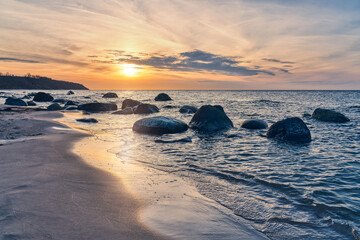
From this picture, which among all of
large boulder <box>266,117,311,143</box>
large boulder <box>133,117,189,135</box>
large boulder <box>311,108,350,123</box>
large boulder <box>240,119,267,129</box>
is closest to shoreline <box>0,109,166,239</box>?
large boulder <box>133,117,189,135</box>

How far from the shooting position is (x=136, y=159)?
7.25 m

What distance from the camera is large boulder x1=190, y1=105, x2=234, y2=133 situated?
43.4 feet

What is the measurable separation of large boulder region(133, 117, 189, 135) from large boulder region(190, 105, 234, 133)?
132 centimetres

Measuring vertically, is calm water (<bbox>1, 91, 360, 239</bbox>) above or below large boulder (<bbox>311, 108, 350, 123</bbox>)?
below

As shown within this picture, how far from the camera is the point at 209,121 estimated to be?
1348 centimetres

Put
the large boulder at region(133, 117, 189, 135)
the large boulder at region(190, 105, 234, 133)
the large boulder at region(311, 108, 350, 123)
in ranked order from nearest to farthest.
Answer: the large boulder at region(133, 117, 189, 135) → the large boulder at region(190, 105, 234, 133) → the large boulder at region(311, 108, 350, 123)

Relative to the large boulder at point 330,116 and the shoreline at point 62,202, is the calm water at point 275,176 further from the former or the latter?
the large boulder at point 330,116

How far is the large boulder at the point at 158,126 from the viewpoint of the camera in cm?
1198

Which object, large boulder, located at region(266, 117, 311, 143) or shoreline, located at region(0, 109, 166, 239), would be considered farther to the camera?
large boulder, located at region(266, 117, 311, 143)

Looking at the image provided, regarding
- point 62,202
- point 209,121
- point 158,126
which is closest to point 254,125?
point 209,121

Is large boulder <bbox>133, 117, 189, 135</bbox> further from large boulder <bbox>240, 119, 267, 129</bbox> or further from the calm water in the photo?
large boulder <bbox>240, 119, 267, 129</bbox>

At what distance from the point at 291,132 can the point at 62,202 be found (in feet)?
32.1

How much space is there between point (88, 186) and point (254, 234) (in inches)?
127

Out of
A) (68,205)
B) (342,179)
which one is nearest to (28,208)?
(68,205)
